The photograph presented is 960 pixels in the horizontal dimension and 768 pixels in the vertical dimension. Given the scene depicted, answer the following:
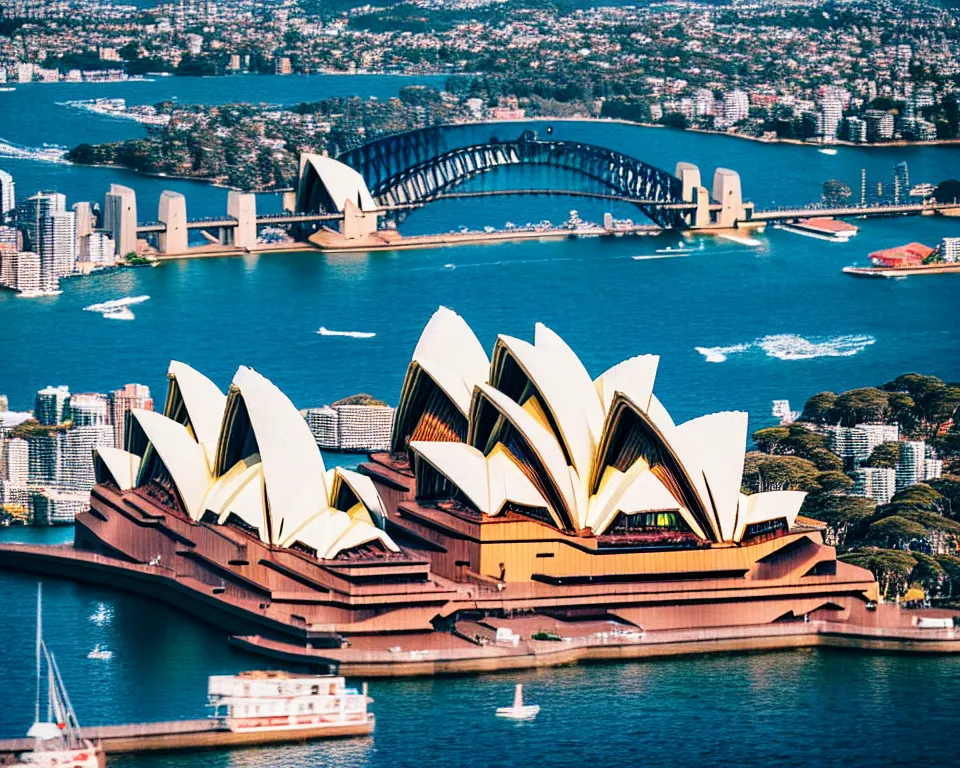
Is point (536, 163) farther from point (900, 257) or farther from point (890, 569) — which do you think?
point (890, 569)

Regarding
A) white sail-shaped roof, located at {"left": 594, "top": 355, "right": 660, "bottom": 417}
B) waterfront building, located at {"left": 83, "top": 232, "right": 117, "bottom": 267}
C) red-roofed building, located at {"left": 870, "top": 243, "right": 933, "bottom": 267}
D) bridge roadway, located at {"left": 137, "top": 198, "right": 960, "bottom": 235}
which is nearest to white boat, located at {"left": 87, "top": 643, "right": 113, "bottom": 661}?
white sail-shaped roof, located at {"left": 594, "top": 355, "right": 660, "bottom": 417}

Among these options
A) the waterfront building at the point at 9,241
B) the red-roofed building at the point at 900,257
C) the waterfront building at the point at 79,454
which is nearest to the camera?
the waterfront building at the point at 79,454

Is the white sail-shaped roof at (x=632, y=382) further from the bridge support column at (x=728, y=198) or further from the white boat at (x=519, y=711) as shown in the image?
the bridge support column at (x=728, y=198)

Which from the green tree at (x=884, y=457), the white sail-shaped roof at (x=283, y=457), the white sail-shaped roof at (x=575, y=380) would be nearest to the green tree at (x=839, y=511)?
the green tree at (x=884, y=457)

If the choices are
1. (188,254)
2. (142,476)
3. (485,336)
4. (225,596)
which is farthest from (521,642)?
(188,254)

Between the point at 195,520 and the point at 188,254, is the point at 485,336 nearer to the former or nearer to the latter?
the point at 188,254

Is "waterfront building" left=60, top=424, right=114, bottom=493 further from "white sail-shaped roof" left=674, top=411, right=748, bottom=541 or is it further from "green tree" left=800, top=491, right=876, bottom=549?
"white sail-shaped roof" left=674, top=411, right=748, bottom=541

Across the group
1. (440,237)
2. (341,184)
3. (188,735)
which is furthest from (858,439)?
(440,237)
